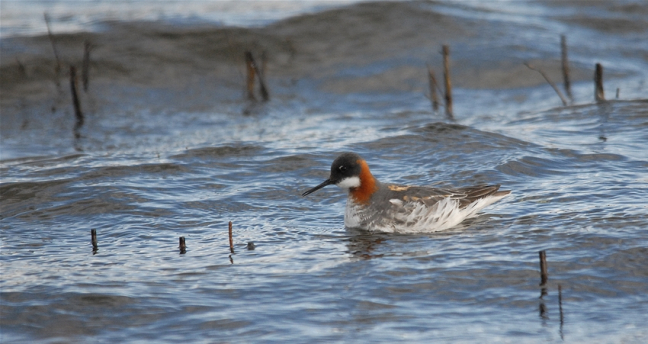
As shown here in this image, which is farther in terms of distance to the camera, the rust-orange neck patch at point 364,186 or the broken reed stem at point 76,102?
the broken reed stem at point 76,102

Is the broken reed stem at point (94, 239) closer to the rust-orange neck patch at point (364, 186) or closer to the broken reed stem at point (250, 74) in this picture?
the rust-orange neck patch at point (364, 186)

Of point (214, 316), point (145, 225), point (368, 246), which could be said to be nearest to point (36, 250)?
point (145, 225)

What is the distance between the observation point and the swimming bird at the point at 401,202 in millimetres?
8273

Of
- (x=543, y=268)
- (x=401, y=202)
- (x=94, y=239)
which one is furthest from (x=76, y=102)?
(x=543, y=268)

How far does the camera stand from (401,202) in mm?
8344

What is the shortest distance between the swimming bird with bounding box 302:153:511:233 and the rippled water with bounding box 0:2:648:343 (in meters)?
0.22

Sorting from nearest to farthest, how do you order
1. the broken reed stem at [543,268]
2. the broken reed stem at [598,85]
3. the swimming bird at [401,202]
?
the broken reed stem at [543,268]
the swimming bird at [401,202]
the broken reed stem at [598,85]

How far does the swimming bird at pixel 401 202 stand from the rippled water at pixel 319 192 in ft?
0.71

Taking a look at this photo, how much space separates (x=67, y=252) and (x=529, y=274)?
4.32 metres

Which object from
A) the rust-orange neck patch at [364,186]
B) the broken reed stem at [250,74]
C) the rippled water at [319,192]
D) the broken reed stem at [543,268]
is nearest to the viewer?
the broken reed stem at [543,268]

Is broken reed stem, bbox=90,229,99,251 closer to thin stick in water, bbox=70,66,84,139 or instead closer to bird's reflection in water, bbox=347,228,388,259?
bird's reflection in water, bbox=347,228,388,259

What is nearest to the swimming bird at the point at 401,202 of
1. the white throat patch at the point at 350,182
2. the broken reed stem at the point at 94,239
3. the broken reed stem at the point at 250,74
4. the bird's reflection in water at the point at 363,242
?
the white throat patch at the point at 350,182

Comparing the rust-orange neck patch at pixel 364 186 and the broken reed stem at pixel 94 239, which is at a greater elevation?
the rust-orange neck patch at pixel 364 186

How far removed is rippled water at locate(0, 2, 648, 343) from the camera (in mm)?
6098
